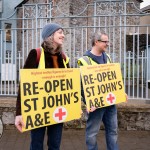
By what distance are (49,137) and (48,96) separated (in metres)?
0.44

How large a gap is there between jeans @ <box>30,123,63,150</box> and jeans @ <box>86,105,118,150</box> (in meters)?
Result: 0.92

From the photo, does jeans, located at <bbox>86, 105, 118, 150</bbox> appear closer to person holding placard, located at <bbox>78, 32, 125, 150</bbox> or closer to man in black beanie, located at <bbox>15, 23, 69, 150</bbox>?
person holding placard, located at <bbox>78, 32, 125, 150</bbox>

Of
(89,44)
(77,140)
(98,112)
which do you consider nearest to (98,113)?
(98,112)

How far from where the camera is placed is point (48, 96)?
3.44 meters

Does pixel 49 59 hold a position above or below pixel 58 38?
below

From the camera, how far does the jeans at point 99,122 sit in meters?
4.41

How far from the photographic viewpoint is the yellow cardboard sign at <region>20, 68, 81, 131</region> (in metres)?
3.26

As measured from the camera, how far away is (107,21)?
7832 millimetres

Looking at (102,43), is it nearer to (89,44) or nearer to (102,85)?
(102,85)

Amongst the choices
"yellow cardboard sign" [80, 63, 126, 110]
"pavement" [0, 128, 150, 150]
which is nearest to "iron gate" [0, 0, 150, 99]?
"pavement" [0, 128, 150, 150]

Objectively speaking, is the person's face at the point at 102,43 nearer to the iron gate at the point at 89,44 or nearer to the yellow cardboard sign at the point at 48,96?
the yellow cardboard sign at the point at 48,96

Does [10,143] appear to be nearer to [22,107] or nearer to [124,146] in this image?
[124,146]

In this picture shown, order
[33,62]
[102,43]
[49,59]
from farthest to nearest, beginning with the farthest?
[102,43] → [49,59] → [33,62]

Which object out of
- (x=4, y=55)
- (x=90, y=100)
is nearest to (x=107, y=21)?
(x=4, y=55)
